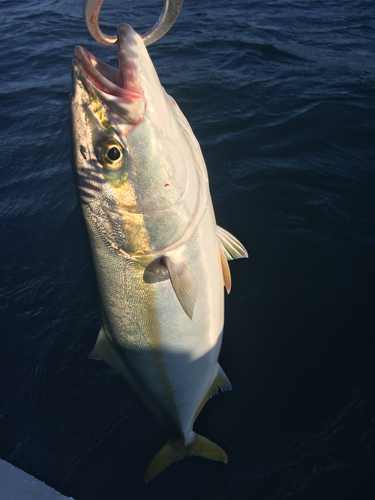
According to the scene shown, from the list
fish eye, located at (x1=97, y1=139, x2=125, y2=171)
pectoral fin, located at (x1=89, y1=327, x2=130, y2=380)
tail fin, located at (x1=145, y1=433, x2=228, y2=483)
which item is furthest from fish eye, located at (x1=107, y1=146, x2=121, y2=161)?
tail fin, located at (x1=145, y1=433, x2=228, y2=483)

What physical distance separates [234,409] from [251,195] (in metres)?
2.74

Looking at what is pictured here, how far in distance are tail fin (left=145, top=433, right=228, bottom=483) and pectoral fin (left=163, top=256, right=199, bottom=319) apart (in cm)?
136

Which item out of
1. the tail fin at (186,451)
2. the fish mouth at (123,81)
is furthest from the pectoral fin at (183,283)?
the tail fin at (186,451)

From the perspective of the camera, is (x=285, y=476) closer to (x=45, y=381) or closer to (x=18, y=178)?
(x=45, y=381)

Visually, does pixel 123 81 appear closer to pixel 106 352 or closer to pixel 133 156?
pixel 133 156

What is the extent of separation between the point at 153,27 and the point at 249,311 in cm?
272

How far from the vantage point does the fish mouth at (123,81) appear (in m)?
1.55

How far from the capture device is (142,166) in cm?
173

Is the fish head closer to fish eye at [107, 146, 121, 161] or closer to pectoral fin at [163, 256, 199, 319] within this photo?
fish eye at [107, 146, 121, 161]

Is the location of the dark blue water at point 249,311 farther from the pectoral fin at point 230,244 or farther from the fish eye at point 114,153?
the pectoral fin at point 230,244

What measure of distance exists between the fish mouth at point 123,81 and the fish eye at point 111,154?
5.4 inches

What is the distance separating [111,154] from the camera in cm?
168

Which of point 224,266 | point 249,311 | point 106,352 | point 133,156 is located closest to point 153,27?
point 133,156

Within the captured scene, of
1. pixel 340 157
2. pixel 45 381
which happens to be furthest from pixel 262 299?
pixel 340 157
